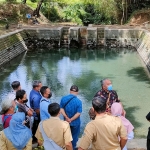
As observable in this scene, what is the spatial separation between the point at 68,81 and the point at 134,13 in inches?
540

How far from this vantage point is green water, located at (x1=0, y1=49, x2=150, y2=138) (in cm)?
849

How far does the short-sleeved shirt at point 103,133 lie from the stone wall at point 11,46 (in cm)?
1071

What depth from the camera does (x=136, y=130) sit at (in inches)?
262

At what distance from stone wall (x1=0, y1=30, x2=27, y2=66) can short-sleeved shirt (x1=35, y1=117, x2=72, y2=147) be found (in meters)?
10.3

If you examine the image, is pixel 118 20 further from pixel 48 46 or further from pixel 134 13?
pixel 48 46

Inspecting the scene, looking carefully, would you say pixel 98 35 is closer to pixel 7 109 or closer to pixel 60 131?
pixel 7 109

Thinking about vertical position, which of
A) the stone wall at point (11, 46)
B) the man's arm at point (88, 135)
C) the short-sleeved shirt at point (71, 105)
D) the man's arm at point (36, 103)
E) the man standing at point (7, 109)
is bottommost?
the stone wall at point (11, 46)

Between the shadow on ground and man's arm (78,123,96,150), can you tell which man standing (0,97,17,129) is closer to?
man's arm (78,123,96,150)

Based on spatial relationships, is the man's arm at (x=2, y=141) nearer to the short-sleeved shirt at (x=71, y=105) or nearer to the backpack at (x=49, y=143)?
the backpack at (x=49, y=143)

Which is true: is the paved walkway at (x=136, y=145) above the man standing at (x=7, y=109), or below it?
below

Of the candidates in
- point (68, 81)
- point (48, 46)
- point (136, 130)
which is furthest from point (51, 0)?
point (136, 130)

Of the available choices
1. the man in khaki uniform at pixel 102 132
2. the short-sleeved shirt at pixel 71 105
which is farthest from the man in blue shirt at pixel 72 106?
the man in khaki uniform at pixel 102 132

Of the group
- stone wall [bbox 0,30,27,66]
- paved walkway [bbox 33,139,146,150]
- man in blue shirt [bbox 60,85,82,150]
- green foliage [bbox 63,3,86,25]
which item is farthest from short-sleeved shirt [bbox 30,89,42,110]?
green foliage [bbox 63,3,86,25]

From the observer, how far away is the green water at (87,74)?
8.49 metres
